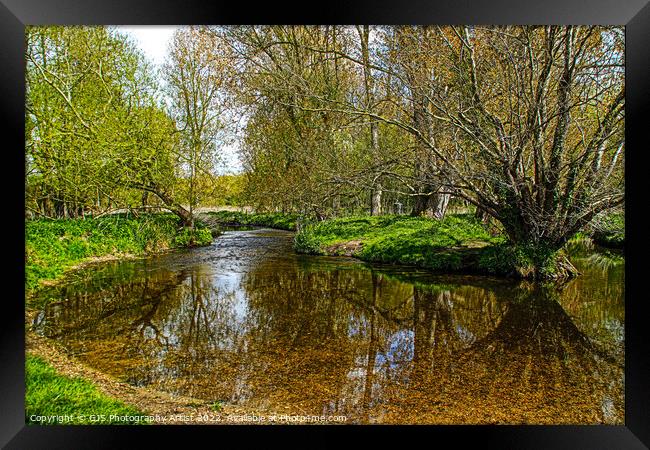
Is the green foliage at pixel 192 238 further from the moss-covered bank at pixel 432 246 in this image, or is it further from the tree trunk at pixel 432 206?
the tree trunk at pixel 432 206

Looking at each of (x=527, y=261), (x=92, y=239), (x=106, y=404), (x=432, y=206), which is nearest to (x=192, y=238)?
(x=92, y=239)

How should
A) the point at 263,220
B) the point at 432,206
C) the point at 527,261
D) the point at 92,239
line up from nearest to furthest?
the point at 527,261, the point at 92,239, the point at 432,206, the point at 263,220

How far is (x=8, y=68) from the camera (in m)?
3.09

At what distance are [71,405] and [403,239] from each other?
9303 mm

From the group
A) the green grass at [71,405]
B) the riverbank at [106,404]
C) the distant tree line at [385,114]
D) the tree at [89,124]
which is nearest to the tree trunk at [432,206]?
the distant tree line at [385,114]

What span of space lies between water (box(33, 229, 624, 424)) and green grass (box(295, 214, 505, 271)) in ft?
4.08

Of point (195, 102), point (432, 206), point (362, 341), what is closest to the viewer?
point (362, 341)

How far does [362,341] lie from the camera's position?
16.2 ft

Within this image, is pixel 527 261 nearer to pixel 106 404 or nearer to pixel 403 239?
pixel 403 239

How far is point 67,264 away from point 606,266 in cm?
1254
